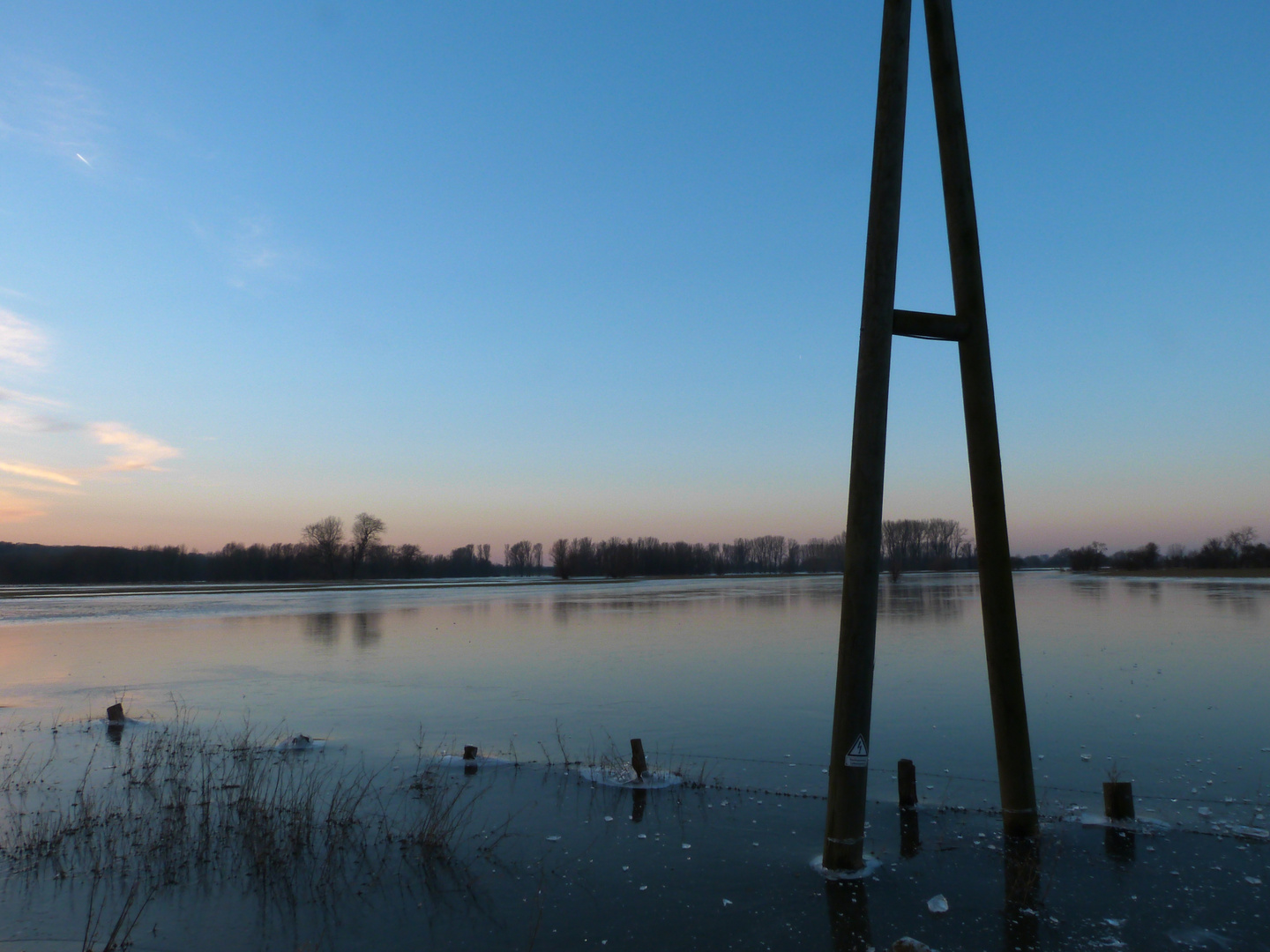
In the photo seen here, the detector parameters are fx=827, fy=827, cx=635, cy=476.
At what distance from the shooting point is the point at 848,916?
643 cm

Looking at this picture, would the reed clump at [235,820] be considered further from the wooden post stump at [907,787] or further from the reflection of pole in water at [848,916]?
the wooden post stump at [907,787]

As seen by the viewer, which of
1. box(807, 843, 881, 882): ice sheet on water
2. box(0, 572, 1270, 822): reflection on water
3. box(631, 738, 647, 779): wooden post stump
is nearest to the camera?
box(807, 843, 881, 882): ice sheet on water

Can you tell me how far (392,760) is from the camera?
12148 mm

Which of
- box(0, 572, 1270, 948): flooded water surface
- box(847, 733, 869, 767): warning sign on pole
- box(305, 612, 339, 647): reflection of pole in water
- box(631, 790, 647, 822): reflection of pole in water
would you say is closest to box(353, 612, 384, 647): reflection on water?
box(305, 612, 339, 647): reflection of pole in water

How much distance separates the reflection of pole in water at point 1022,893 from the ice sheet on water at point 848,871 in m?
1.10

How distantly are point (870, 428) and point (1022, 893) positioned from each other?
13.0ft

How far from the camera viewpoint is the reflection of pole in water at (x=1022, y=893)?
5.97 m

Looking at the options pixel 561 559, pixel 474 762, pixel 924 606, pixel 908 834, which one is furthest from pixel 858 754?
pixel 561 559

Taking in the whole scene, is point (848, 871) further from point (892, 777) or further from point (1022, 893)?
point (892, 777)

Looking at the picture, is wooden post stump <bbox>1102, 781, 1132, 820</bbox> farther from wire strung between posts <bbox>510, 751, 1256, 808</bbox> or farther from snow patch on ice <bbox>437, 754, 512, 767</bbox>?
snow patch on ice <bbox>437, 754, 512, 767</bbox>

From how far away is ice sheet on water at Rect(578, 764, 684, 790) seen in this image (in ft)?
34.8

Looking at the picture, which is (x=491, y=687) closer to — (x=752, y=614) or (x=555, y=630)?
(x=555, y=630)

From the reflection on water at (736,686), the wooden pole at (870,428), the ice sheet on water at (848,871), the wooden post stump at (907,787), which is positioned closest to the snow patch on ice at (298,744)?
the reflection on water at (736,686)

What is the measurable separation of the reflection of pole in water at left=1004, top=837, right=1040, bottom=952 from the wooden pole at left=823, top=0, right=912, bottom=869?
1.36 meters
